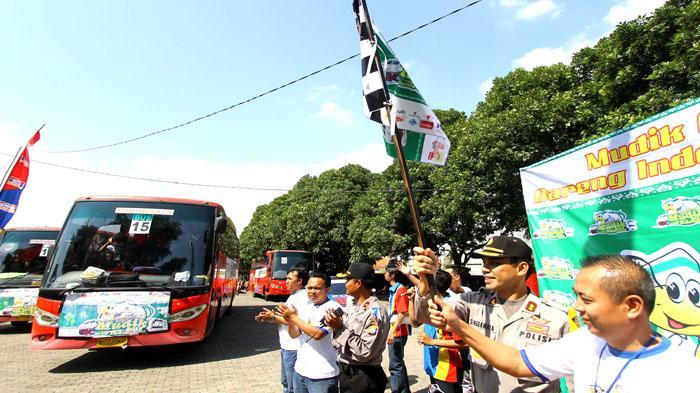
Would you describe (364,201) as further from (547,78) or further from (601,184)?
(601,184)

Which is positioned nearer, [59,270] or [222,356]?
[59,270]

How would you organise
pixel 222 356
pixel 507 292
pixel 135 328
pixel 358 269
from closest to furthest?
pixel 507 292, pixel 358 269, pixel 135 328, pixel 222 356

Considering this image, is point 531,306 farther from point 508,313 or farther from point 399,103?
point 399,103

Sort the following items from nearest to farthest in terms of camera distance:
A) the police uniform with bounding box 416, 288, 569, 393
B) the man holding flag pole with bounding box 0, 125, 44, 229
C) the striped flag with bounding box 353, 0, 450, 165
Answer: the police uniform with bounding box 416, 288, 569, 393 < the striped flag with bounding box 353, 0, 450, 165 < the man holding flag pole with bounding box 0, 125, 44, 229

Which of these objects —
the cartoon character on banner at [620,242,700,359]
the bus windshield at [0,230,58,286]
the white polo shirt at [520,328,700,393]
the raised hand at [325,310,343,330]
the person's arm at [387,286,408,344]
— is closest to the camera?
the white polo shirt at [520,328,700,393]

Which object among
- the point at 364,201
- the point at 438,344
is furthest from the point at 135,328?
the point at 364,201

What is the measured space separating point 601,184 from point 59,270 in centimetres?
804

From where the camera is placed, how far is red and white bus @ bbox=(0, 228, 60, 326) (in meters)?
9.36

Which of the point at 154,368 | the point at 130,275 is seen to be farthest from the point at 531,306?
the point at 154,368

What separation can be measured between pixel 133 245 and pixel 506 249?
6825 mm

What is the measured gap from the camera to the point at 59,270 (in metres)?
6.67

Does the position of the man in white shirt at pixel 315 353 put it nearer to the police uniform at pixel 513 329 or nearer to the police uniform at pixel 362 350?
the police uniform at pixel 362 350

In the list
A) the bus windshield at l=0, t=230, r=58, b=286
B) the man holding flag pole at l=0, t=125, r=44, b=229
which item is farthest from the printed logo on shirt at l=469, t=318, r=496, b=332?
the bus windshield at l=0, t=230, r=58, b=286

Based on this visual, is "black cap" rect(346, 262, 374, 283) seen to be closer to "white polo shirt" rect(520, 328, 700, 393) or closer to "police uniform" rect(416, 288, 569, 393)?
"police uniform" rect(416, 288, 569, 393)
